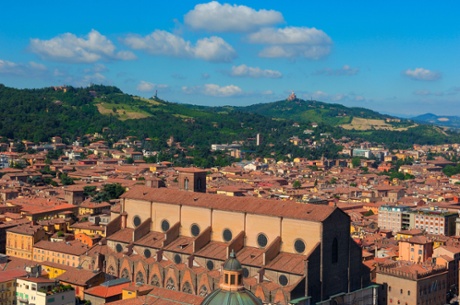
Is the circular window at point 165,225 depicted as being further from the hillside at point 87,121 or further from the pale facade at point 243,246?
the hillside at point 87,121

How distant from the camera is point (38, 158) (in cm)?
12038

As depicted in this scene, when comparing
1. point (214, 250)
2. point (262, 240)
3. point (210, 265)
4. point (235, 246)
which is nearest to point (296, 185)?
point (214, 250)

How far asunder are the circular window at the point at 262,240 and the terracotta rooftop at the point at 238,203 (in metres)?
1.38

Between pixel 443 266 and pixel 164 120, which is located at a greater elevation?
pixel 164 120

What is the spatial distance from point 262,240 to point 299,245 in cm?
252

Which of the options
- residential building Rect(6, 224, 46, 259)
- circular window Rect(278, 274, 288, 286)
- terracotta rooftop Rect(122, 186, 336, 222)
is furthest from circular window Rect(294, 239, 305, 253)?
residential building Rect(6, 224, 46, 259)

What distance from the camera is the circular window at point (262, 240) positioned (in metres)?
41.4

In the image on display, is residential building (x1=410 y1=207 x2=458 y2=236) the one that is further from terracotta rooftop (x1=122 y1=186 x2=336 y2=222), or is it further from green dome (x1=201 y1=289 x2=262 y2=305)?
green dome (x1=201 y1=289 x2=262 y2=305)

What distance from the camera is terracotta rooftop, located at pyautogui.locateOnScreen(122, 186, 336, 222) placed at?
40156mm

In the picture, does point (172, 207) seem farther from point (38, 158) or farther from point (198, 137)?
point (198, 137)

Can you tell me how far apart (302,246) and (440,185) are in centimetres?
8035

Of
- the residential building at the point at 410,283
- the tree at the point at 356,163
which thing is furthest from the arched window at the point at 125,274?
the tree at the point at 356,163

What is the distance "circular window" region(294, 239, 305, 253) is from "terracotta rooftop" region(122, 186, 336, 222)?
1393mm

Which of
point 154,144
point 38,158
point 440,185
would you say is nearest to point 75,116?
point 154,144
